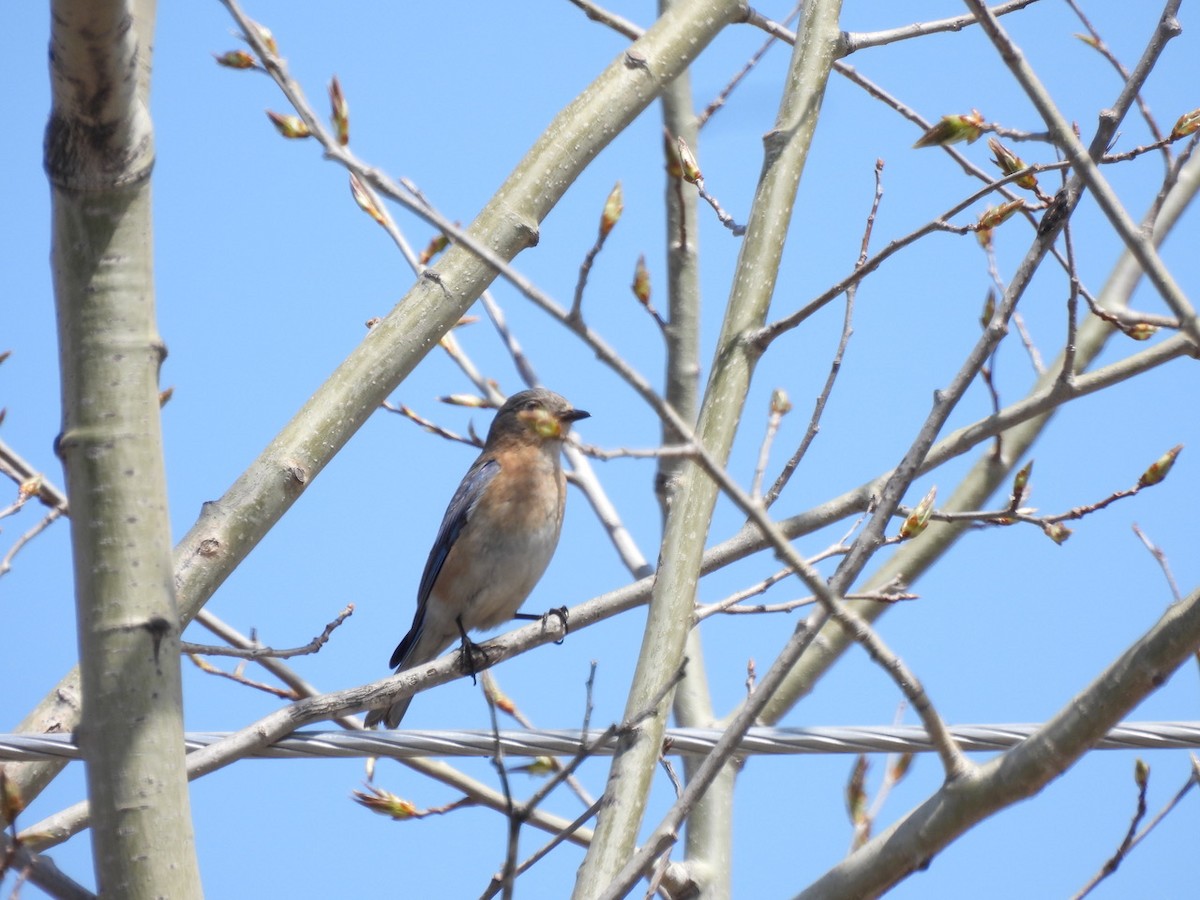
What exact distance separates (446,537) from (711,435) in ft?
12.8

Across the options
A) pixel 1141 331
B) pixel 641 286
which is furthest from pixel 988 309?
pixel 641 286

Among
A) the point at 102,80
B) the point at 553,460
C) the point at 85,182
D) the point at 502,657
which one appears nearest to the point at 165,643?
the point at 85,182

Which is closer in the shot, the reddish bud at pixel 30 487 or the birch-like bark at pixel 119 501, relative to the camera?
the birch-like bark at pixel 119 501

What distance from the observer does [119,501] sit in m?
2.12

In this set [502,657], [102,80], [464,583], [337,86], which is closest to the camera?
[102,80]

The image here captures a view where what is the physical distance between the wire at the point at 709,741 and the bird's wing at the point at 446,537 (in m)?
3.27

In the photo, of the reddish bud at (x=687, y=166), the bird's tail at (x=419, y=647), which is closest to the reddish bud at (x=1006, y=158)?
the reddish bud at (x=687, y=166)

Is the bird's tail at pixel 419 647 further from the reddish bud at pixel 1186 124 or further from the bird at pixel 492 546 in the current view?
the reddish bud at pixel 1186 124

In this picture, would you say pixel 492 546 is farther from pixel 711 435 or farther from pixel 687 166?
pixel 711 435

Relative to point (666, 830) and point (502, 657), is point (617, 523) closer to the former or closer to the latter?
point (502, 657)

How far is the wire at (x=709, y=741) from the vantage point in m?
3.25

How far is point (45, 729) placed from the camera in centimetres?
303

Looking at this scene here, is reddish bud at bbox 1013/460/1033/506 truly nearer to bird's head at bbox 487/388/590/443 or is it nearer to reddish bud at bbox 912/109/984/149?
reddish bud at bbox 912/109/984/149

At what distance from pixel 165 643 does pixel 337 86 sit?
7.17 feet
